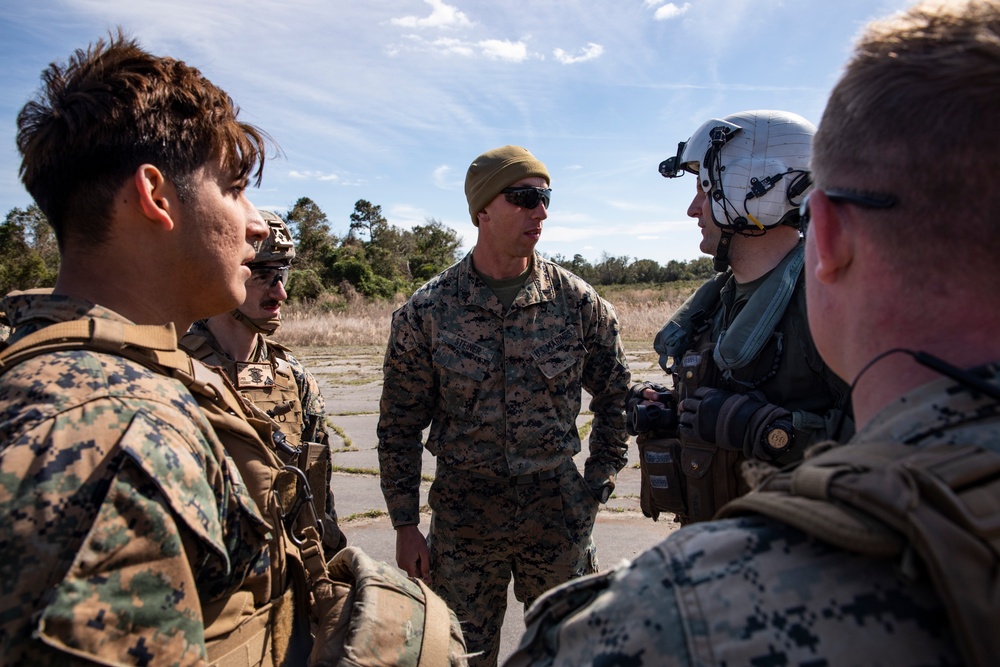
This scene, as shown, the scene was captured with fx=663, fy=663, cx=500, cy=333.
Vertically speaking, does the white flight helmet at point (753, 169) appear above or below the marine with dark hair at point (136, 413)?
above

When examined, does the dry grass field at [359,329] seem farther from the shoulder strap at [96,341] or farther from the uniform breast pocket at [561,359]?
the shoulder strap at [96,341]

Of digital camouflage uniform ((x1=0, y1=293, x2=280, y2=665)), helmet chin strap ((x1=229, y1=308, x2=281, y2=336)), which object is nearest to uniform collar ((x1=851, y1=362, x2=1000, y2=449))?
digital camouflage uniform ((x1=0, y1=293, x2=280, y2=665))

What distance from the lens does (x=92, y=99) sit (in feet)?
4.78

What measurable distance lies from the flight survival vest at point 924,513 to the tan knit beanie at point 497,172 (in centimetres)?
271

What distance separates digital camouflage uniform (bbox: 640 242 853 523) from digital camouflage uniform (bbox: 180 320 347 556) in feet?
5.05

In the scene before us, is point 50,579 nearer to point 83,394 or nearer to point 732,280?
point 83,394

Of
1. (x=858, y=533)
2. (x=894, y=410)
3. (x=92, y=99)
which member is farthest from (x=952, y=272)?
(x=92, y=99)

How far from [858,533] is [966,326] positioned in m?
0.38

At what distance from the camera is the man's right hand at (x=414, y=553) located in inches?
126

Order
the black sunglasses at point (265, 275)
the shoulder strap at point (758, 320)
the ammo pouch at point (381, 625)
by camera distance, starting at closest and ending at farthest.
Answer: the ammo pouch at point (381, 625) < the shoulder strap at point (758, 320) < the black sunglasses at point (265, 275)

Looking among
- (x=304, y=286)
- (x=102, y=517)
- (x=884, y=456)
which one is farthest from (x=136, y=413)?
(x=304, y=286)

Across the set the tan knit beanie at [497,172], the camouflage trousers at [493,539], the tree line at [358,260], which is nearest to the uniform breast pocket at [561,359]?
the camouflage trousers at [493,539]

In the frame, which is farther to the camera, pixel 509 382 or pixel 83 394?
pixel 509 382

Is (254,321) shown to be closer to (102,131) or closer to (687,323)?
(102,131)
